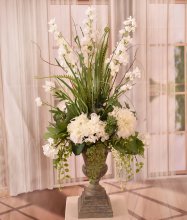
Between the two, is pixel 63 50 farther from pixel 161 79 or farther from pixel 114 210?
pixel 161 79

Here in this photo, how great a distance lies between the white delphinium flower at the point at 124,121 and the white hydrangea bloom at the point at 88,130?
7 centimetres

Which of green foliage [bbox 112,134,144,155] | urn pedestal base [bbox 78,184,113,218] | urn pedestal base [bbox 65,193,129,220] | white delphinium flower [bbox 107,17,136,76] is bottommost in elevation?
urn pedestal base [bbox 65,193,129,220]

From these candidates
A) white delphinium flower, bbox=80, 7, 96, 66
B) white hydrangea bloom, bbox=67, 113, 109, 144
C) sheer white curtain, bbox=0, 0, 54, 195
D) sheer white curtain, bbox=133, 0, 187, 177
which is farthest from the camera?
sheer white curtain, bbox=133, 0, 187, 177

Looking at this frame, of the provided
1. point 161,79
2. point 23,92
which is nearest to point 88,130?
point 23,92

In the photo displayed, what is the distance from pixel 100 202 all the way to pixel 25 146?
216cm

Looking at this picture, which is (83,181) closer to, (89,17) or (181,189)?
(181,189)

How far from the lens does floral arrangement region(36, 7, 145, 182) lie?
1815 mm

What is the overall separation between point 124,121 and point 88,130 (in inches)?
7.1

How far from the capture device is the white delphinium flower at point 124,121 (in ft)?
5.92

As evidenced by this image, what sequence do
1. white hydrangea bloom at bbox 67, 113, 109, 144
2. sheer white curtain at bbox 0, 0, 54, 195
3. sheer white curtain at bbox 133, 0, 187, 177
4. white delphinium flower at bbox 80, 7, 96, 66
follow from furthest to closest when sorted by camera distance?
sheer white curtain at bbox 133, 0, 187, 177
sheer white curtain at bbox 0, 0, 54, 195
white delphinium flower at bbox 80, 7, 96, 66
white hydrangea bloom at bbox 67, 113, 109, 144

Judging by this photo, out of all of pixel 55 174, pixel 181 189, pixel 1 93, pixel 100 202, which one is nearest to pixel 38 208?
pixel 55 174

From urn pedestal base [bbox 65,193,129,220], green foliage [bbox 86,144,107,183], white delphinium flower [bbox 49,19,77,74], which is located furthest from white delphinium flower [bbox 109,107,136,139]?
urn pedestal base [bbox 65,193,129,220]

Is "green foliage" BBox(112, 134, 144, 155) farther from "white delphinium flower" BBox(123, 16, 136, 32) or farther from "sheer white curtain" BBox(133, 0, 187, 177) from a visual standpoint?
"sheer white curtain" BBox(133, 0, 187, 177)

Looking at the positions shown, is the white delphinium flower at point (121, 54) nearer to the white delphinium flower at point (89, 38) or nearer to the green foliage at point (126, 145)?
the white delphinium flower at point (89, 38)
